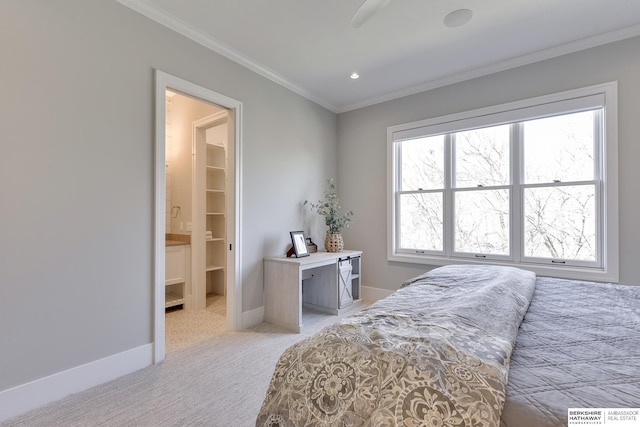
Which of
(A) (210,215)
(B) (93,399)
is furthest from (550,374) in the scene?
(A) (210,215)

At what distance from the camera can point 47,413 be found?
1723 millimetres

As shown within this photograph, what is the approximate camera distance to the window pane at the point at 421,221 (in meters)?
3.74

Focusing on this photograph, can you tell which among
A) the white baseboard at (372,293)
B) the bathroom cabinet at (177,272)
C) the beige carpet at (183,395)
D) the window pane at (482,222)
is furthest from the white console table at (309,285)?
the window pane at (482,222)

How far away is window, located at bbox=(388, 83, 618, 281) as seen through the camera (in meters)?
2.79

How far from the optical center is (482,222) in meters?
3.42

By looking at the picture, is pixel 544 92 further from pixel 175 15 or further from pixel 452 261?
pixel 175 15

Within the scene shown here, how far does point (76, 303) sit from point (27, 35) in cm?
170

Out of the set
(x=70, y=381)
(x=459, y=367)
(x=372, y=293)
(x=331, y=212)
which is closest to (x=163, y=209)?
(x=70, y=381)

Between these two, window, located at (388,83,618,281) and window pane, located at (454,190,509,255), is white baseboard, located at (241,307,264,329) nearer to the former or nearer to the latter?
window, located at (388,83,618,281)

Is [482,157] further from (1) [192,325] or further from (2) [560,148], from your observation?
(1) [192,325]

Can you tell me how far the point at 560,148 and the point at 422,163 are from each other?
1401 mm

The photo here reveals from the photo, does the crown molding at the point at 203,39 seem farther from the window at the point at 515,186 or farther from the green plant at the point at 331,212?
the window at the point at 515,186

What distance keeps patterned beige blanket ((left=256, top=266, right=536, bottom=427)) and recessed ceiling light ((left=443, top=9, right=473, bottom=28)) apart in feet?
7.52

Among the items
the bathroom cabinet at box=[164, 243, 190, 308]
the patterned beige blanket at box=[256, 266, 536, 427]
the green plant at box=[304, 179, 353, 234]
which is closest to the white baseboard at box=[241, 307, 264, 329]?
the bathroom cabinet at box=[164, 243, 190, 308]
